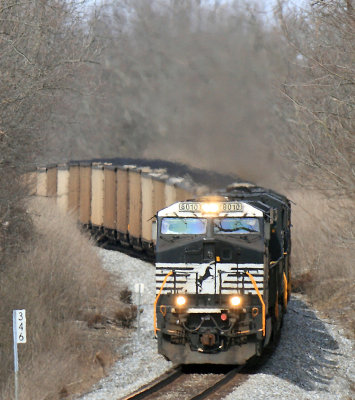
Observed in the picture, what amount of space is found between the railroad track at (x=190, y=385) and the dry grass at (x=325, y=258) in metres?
5.86

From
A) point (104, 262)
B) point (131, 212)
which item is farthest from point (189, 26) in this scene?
point (104, 262)

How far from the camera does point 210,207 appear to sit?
12898 millimetres

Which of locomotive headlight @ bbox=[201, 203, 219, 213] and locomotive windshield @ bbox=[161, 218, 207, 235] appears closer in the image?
locomotive headlight @ bbox=[201, 203, 219, 213]

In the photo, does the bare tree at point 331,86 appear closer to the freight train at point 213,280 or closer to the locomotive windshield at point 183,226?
the freight train at point 213,280

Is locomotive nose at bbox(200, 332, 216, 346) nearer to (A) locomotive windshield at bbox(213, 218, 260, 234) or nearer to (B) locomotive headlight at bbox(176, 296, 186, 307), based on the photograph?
(B) locomotive headlight at bbox(176, 296, 186, 307)

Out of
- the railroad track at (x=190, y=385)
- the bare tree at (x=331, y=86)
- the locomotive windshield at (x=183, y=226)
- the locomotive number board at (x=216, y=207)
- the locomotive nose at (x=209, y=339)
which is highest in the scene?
the bare tree at (x=331, y=86)

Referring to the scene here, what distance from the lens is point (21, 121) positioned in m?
17.3

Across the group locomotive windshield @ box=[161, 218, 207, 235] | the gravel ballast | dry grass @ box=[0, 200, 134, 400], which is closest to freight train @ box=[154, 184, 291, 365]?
locomotive windshield @ box=[161, 218, 207, 235]

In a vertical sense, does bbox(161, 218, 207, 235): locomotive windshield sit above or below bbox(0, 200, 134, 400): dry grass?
above

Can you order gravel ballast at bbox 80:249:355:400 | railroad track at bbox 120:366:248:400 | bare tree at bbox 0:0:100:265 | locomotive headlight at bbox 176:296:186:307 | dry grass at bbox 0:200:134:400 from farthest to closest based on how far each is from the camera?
bare tree at bbox 0:0:100:265
dry grass at bbox 0:200:134:400
locomotive headlight at bbox 176:296:186:307
gravel ballast at bbox 80:249:355:400
railroad track at bbox 120:366:248:400

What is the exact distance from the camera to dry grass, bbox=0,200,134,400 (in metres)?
13.6

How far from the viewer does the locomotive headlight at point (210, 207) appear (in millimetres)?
12883

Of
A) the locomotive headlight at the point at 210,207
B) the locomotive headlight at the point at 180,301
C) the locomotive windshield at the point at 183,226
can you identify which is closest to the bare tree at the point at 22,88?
the locomotive windshield at the point at 183,226

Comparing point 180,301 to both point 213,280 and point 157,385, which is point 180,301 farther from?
point 157,385
